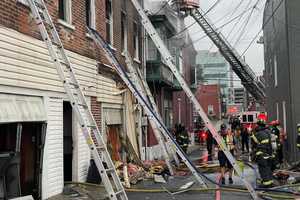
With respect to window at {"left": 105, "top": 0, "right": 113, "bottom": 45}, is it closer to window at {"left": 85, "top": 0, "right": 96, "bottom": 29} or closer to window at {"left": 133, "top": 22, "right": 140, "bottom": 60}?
window at {"left": 85, "top": 0, "right": 96, "bottom": 29}

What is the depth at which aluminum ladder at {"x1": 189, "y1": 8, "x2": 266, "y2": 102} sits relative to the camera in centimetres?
3216

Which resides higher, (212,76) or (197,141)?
(212,76)

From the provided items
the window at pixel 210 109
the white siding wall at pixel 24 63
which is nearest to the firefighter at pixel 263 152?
the white siding wall at pixel 24 63

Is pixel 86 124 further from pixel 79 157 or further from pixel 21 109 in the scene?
pixel 79 157

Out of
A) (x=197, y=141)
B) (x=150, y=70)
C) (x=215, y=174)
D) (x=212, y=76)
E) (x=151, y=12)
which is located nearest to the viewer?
(x=215, y=174)

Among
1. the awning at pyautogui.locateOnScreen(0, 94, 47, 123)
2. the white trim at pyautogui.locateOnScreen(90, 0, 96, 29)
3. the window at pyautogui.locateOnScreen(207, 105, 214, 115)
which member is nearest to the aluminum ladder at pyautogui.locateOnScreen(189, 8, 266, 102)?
the white trim at pyautogui.locateOnScreen(90, 0, 96, 29)

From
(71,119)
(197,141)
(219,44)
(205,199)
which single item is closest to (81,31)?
(71,119)

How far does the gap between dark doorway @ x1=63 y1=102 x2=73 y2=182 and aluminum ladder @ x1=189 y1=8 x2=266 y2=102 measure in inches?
742

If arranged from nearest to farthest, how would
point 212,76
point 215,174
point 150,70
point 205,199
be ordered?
point 205,199 < point 215,174 < point 150,70 < point 212,76

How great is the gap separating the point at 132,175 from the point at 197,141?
28789 millimetres

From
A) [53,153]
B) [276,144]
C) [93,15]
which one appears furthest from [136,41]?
[53,153]

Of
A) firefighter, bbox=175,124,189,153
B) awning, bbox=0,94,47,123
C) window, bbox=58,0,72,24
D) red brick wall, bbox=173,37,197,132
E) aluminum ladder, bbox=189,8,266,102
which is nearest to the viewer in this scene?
awning, bbox=0,94,47,123

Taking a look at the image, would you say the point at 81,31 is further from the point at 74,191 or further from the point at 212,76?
the point at 212,76

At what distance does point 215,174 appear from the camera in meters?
16.3
